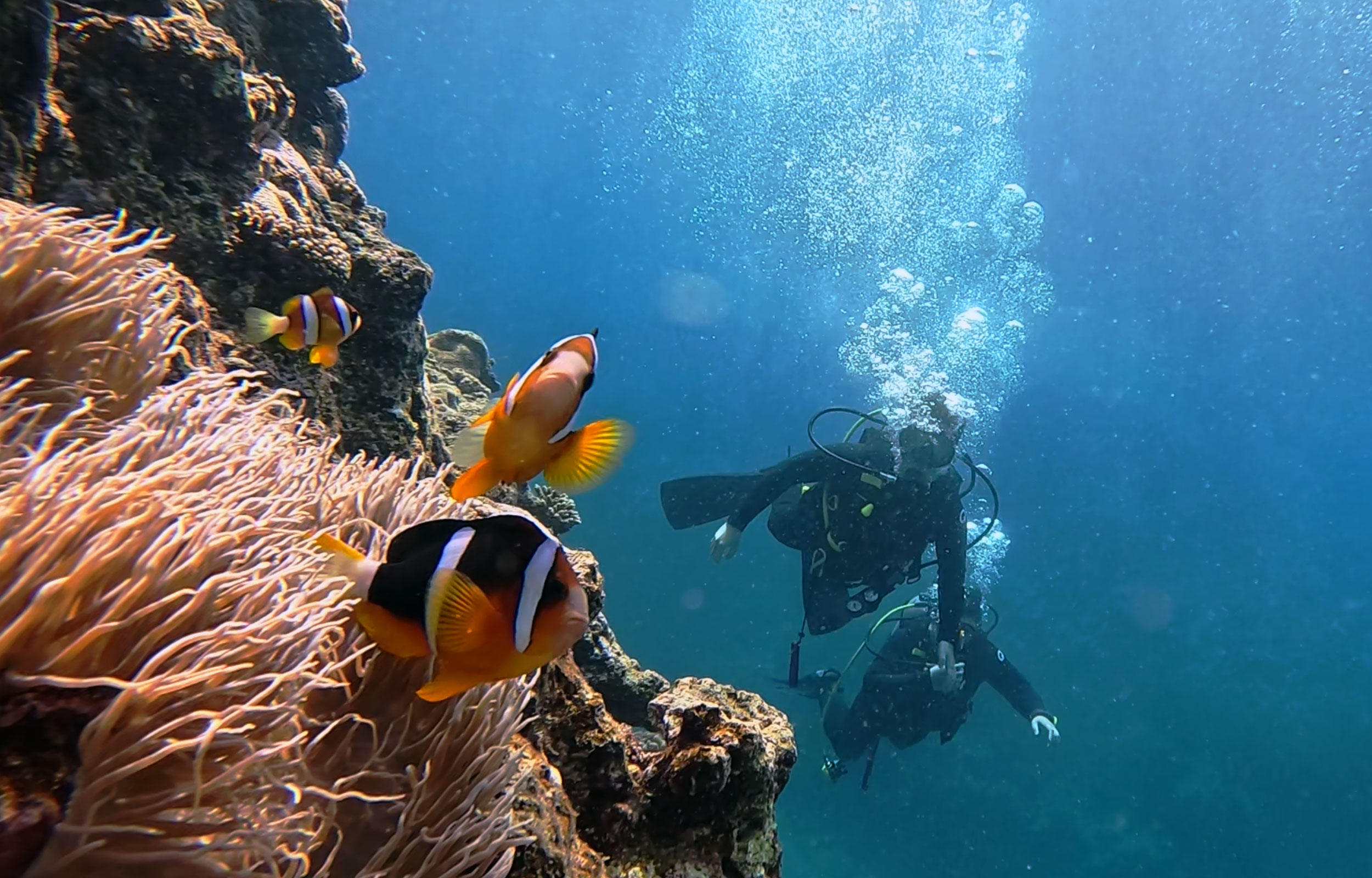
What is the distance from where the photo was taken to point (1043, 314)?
49.3m

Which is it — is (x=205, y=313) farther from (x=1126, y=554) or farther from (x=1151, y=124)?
(x=1126, y=554)

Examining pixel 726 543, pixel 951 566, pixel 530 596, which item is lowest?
pixel 530 596

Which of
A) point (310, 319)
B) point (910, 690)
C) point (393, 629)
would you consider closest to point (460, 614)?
point (393, 629)

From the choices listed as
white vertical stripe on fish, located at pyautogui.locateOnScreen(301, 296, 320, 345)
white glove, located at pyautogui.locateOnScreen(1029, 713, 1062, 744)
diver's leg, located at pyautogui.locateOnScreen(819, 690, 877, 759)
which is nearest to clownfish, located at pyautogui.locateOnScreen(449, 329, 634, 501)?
white vertical stripe on fish, located at pyautogui.locateOnScreen(301, 296, 320, 345)

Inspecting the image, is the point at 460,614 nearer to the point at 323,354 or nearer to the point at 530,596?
the point at 530,596

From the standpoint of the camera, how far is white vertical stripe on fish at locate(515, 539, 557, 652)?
1188mm

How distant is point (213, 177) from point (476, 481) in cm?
235

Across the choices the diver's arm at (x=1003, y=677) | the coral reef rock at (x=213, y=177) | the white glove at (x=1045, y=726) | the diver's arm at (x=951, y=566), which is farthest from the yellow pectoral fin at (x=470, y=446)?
the diver's arm at (x=1003, y=677)

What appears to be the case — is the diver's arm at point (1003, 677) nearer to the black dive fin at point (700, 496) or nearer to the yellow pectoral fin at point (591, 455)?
the black dive fin at point (700, 496)

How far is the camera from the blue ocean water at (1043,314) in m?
32.0

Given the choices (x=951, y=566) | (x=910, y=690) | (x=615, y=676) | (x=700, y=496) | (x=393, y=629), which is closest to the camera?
(x=393, y=629)

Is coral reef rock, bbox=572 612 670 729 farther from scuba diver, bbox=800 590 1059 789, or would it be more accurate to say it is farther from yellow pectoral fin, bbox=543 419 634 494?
scuba diver, bbox=800 590 1059 789

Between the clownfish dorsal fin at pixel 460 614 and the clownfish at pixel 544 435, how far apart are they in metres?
0.40

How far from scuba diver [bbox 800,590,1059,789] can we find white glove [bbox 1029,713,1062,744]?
1.87ft
